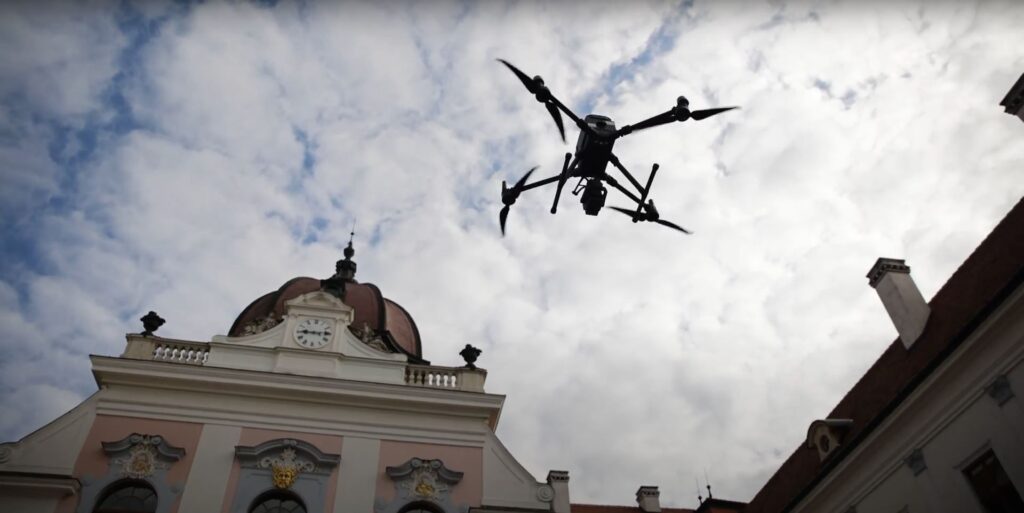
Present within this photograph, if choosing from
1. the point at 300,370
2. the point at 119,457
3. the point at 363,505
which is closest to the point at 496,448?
the point at 363,505

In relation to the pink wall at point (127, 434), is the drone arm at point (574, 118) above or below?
below

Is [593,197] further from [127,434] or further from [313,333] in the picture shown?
[127,434]

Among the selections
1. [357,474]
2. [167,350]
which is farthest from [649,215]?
[167,350]

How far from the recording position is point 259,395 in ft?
67.5

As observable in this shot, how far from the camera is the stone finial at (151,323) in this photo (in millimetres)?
21500

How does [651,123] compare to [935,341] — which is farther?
[935,341]

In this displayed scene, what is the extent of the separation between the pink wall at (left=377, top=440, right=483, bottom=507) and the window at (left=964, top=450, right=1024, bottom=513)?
10.9 meters

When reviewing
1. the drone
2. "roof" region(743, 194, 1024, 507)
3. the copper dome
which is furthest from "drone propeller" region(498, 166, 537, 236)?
the copper dome

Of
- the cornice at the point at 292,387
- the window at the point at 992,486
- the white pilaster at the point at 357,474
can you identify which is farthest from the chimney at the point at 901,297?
the white pilaster at the point at 357,474

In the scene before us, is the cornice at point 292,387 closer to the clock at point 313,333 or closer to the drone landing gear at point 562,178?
the clock at point 313,333

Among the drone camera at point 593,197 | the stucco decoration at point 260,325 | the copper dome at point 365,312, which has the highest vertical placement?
the copper dome at point 365,312

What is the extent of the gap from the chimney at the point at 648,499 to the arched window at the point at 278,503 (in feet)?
47.9

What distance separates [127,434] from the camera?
19.4m

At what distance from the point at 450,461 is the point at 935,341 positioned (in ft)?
38.6
